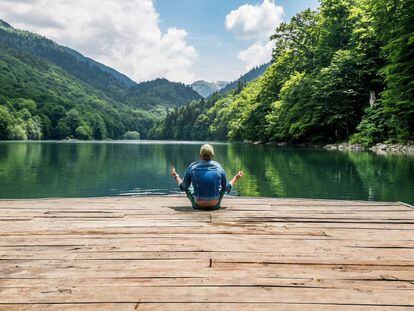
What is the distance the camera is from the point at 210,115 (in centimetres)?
15800

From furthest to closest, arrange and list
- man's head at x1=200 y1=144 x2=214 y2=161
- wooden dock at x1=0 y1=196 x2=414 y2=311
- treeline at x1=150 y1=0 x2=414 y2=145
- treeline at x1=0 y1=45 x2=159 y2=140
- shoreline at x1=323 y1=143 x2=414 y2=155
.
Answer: treeline at x1=0 y1=45 x2=159 y2=140 → shoreline at x1=323 y1=143 x2=414 y2=155 → treeline at x1=150 y1=0 x2=414 y2=145 → man's head at x1=200 y1=144 x2=214 y2=161 → wooden dock at x1=0 y1=196 x2=414 y2=311

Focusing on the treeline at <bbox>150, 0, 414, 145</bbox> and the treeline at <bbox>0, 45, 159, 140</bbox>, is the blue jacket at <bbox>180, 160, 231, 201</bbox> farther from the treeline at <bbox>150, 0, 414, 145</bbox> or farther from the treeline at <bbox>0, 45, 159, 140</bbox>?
the treeline at <bbox>0, 45, 159, 140</bbox>

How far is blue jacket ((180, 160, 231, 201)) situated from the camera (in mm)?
6984

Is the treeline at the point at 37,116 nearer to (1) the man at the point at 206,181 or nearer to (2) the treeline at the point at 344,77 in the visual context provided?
(2) the treeline at the point at 344,77

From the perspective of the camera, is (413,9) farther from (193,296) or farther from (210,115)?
(210,115)

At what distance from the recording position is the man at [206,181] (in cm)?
699

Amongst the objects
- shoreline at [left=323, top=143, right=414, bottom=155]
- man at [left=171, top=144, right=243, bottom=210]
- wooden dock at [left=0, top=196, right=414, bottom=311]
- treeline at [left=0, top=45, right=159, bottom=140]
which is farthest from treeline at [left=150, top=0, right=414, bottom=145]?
treeline at [left=0, top=45, right=159, bottom=140]

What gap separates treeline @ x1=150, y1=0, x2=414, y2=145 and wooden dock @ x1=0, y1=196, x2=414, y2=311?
84.2 feet

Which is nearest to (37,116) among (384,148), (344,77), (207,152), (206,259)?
(344,77)

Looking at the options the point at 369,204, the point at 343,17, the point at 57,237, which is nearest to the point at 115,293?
the point at 57,237

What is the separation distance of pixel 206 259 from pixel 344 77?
153 feet

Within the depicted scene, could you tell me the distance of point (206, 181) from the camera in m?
7.02

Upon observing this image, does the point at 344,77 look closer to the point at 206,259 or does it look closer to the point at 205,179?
the point at 205,179

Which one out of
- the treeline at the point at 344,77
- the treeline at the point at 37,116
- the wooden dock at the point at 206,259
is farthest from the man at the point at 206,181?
the treeline at the point at 37,116
